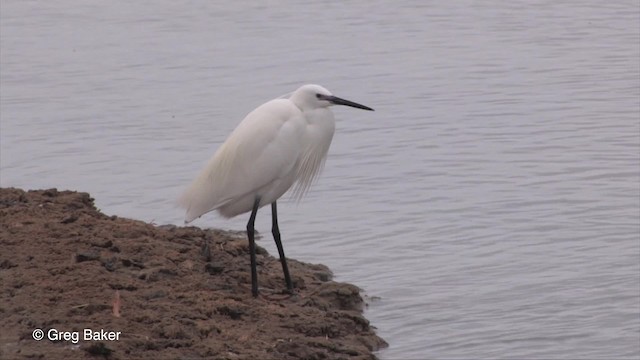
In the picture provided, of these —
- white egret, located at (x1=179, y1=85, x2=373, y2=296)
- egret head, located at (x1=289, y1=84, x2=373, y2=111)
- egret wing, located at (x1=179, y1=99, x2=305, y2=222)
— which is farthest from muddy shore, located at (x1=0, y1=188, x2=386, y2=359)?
egret head, located at (x1=289, y1=84, x2=373, y2=111)

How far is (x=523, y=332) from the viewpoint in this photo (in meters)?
8.02

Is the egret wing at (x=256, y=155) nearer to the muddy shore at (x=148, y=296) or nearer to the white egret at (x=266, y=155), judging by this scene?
the white egret at (x=266, y=155)

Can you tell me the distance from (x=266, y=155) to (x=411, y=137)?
5.19m

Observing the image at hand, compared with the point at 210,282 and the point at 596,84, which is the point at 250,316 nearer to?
the point at 210,282

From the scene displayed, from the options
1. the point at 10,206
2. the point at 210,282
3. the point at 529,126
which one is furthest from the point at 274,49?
the point at 210,282

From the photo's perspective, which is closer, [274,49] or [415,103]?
[415,103]

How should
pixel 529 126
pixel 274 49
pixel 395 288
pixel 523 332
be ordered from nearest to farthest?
1. pixel 523 332
2. pixel 395 288
3. pixel 529 126
4. pixel 274 49

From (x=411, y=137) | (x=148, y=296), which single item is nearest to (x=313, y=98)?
(x=148, y=296)

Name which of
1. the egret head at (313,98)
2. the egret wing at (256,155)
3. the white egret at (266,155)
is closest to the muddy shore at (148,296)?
the white egret at (266,155)

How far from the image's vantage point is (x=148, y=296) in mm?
7309

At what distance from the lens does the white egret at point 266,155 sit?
7895mm

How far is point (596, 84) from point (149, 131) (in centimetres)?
511

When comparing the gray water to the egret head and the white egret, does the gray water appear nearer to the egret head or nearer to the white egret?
the white egret

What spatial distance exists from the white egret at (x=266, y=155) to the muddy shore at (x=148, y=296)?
376 millimetres
